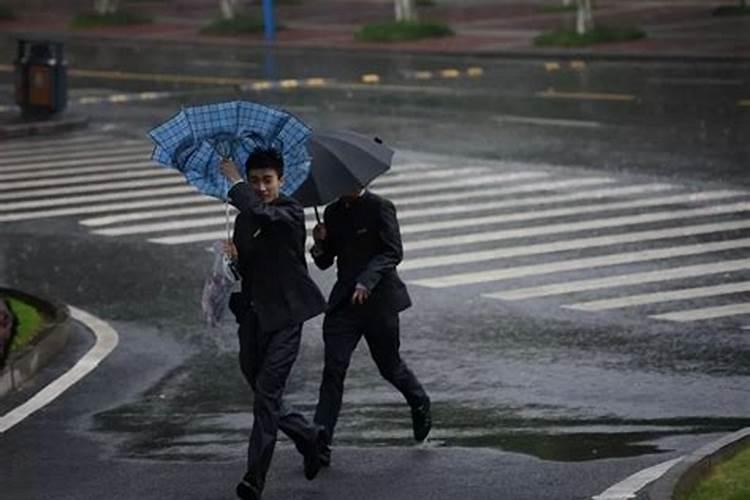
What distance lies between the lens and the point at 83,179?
26.6 meters

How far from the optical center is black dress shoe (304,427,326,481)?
12.0 metres

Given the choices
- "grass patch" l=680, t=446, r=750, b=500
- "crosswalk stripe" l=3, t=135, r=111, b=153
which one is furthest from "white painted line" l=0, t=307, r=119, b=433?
"crosswalk stripe" l=3, t=135, r=111, b=153

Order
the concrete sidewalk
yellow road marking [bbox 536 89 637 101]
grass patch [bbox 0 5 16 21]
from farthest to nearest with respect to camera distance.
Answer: grass patch [bbox 0 5 16 21], the concrete sidewalk, yellow road marking [bbox 536 89 637 101]

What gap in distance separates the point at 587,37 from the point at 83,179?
17.6 m

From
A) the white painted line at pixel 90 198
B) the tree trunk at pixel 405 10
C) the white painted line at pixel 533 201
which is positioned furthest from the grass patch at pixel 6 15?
the white painted line at pixel 533 201

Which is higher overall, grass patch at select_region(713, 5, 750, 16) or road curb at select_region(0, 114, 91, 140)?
grass patch at select_region(713, 5, 750, 16)

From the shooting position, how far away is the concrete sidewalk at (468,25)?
41469mm

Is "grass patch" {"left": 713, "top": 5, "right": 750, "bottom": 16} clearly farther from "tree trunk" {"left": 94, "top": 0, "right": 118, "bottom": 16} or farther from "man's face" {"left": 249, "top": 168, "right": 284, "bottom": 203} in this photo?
"man's face" {"left": 249, "top": 168, "right": 284, "bottom": 203}

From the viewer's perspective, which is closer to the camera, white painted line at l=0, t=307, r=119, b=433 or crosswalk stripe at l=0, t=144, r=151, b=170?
white painted line at l=0, t=307, r=119, b=433

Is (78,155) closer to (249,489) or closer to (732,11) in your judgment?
(249,489)

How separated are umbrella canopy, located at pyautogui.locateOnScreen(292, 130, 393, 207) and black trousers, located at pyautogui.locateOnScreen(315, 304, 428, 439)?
30.5 inches

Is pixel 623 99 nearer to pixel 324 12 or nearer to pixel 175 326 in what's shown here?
pixel 175 326

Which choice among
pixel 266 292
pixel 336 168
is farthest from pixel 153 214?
pixel 266 292

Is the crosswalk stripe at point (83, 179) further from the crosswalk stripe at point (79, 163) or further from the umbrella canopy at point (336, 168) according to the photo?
the umbrella canopy at point (336, 168)
